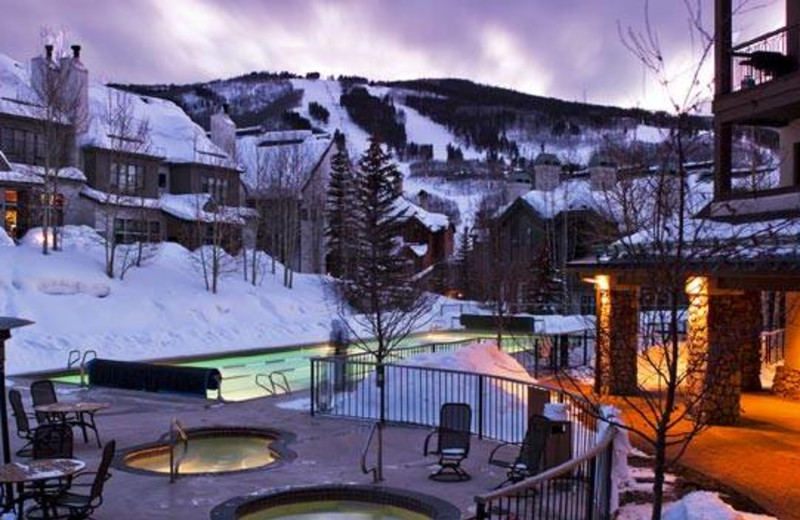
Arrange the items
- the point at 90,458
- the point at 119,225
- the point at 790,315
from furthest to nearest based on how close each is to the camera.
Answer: the point at 119,225, the point at 790,315, the point at 90,458

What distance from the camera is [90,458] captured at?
13.6 metres

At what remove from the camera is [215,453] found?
1515 cm

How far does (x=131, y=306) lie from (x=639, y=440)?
24.4 meters

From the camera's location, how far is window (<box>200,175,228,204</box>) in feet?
167

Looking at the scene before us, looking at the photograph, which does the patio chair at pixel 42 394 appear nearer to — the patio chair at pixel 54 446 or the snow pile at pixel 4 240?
the patio chair at pixel 54 446

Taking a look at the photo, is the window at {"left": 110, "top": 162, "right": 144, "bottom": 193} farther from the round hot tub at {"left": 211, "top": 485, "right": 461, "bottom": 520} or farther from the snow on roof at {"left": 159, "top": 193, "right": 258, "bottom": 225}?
the round hot tub at {"left": 211, "top": 485, "right": 461, "bottom": 520}

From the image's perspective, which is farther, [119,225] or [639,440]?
[119,225]

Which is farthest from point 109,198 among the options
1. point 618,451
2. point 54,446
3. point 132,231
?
point 618,451

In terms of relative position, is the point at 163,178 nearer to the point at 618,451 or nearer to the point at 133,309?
the point at 133,309

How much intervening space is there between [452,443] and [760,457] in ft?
18.6

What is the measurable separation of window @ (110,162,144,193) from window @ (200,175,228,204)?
465 centimetres

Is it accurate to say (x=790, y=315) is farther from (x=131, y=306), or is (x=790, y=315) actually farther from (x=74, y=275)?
(x=74, y=275)

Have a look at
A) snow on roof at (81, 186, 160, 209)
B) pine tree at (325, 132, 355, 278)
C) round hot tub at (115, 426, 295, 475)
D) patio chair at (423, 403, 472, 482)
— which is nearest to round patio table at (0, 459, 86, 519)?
round hot tub at (115, 426, 295, 475)

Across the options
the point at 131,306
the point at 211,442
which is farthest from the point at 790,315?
the point at 131,306
